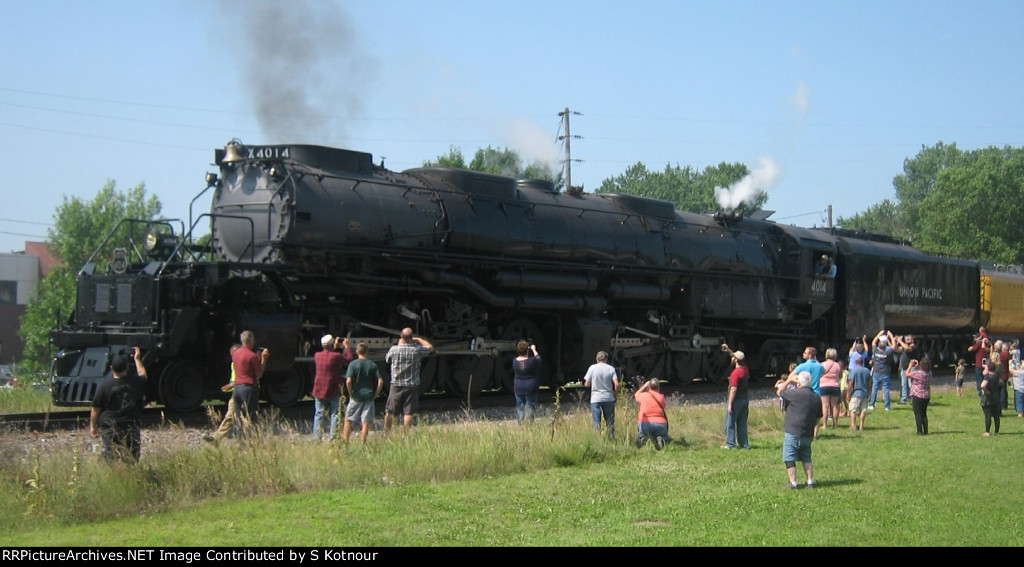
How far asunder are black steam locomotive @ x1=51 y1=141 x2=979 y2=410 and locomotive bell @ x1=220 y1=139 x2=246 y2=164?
0.03 meters

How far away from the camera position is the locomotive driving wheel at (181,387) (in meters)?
16.0

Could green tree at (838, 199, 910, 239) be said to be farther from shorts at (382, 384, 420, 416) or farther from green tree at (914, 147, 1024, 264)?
shorts at (382, 384, 420, 416)

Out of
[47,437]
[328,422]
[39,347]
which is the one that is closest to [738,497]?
[328,422]

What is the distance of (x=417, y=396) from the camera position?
15.0m

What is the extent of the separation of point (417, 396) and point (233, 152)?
20.4 ft

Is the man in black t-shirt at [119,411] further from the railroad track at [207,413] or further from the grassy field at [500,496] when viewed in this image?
the railroad track at [207,413]

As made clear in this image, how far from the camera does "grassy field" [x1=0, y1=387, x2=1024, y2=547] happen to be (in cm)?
901

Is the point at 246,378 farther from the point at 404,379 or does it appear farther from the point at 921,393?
the point at 921,393

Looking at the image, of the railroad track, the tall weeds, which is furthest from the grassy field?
the railroad track

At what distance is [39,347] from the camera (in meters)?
53.8

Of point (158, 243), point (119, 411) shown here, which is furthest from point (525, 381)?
point (119, 411)

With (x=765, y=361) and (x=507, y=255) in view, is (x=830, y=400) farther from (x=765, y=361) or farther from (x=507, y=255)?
(x=765, y=361)

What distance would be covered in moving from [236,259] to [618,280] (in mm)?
9031
